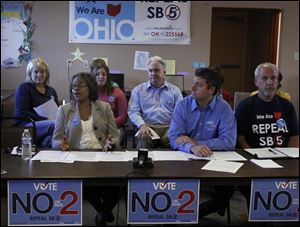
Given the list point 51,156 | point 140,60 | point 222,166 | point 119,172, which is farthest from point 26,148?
point 140,60

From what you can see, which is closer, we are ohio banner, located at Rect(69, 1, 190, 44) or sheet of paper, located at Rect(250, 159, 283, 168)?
sheet of paper, located at Rect(250, 159, 283, 168)

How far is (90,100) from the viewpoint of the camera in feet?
8.13

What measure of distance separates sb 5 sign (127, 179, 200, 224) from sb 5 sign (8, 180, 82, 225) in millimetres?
240

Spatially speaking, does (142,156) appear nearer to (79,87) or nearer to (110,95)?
(79,87)

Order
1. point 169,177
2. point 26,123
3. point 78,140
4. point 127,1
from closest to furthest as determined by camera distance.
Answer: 1. point 169,177
2. point 78,140
3. point 26,123
4. point 127,1

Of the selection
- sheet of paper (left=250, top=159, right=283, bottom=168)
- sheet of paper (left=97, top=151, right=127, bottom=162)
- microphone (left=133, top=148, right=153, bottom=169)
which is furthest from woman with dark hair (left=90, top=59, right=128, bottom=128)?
Result: sheet of paper (left=250, top=159, right=283, bottom=168)

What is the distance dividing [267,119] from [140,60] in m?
2.87

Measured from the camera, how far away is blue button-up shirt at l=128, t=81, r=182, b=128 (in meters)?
3.37

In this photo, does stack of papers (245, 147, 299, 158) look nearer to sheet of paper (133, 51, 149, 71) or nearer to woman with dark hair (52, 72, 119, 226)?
woman with dark hair (52, 72, 119, 226)

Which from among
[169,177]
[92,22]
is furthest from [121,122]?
[92,22]

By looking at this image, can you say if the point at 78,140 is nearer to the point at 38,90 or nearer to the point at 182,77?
the point at 38,90

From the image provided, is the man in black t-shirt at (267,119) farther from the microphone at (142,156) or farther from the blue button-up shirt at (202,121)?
the microphone at (142,156)

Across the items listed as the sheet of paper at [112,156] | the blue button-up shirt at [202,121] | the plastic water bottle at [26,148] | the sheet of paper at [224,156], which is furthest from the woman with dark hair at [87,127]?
the sheet of paper at [224,156]

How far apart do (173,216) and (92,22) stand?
12.1 feet
